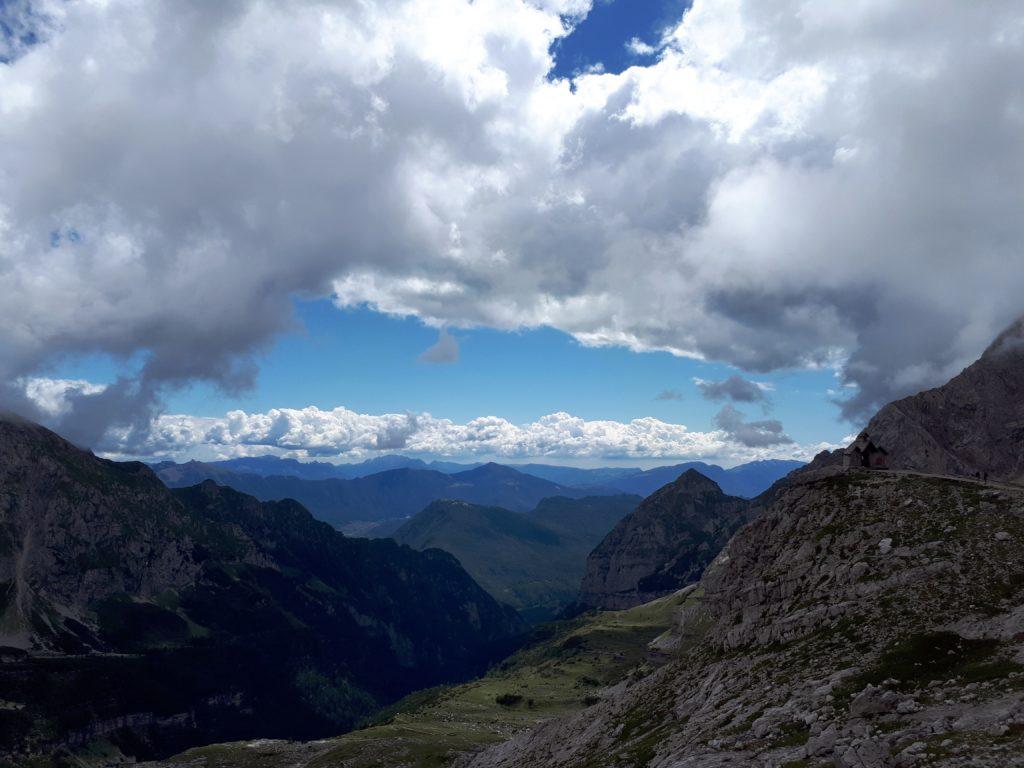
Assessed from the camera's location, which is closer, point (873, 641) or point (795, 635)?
point (873, 641)

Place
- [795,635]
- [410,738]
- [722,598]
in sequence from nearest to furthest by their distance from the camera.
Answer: [795,635] → [722,598] → [410,738]

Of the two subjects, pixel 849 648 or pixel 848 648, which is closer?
pixel 849 648

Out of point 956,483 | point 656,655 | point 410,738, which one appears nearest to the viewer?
point 956,483

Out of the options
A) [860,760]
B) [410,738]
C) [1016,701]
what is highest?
[1016,701]

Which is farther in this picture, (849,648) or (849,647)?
(849,647)

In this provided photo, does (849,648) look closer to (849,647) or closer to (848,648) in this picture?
(848,648)

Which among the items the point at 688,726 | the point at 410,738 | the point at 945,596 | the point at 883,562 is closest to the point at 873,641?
the point at 945,596

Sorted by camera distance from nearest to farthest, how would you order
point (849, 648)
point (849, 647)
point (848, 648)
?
point (849, 648)
point (848, 648)
point (849, 647)

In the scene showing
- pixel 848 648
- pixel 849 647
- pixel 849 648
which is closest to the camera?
pixel 849 648

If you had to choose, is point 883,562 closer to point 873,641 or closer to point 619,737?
point 873,641

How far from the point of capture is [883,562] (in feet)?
262

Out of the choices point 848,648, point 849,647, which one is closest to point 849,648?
point 848,648

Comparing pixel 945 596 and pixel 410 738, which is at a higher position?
pixel 945 596

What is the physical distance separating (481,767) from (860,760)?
108 meters
